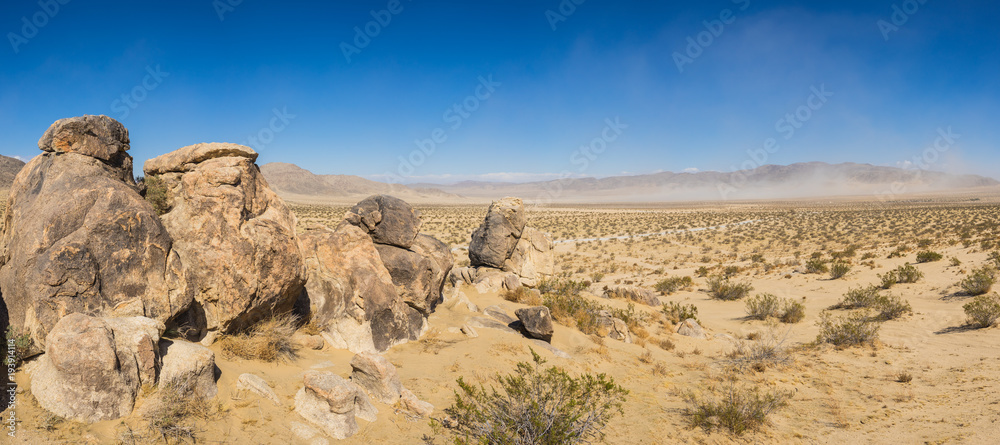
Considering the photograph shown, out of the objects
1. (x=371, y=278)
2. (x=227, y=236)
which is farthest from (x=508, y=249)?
(x=227, y=236)

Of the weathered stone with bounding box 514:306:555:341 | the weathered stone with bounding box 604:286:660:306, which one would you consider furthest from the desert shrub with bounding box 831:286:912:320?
the weathered stone with bounding box 514:306:555:341

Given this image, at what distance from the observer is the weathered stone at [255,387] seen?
Result: 227 inches

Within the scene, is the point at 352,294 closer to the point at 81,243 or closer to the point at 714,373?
the point at 81,243

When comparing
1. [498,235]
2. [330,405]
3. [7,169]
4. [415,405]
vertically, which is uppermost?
[7,169]

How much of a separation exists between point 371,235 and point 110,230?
5.06 m

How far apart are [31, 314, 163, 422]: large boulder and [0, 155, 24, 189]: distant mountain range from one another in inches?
3941

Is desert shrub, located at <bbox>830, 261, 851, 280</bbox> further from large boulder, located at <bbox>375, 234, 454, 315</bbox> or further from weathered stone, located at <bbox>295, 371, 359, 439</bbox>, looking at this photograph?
weathered stone, located at <bbox>295, 371, 359, 439</bbox>

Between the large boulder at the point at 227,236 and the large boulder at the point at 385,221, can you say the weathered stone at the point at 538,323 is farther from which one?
the large boulder at the point at 227,236

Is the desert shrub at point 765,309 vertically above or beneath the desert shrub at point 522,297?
beneath

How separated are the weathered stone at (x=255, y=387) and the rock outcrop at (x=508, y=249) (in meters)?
9.77

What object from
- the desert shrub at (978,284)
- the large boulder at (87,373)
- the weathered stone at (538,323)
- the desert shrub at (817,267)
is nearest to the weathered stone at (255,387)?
the large boulder at (87,373)

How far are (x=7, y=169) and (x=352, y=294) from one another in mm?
113188

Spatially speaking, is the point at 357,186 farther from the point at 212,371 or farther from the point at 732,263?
the point at 212,371

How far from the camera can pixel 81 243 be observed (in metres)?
5.41
